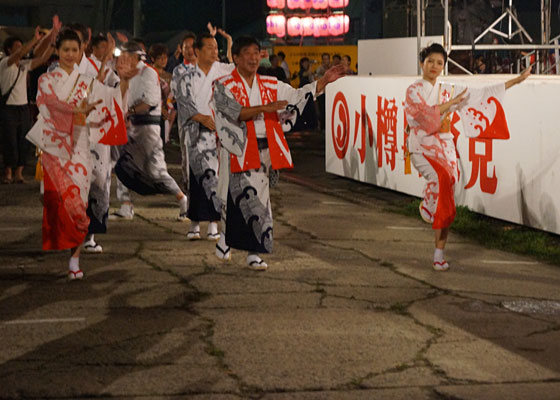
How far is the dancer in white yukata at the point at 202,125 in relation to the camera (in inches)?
384

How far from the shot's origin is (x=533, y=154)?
10086 millimetres

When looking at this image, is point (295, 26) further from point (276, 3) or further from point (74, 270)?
point (74, 270)

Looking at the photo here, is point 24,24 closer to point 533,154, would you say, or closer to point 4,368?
point 533,154

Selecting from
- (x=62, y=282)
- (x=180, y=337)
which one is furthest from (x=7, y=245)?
(x=180, y=337)

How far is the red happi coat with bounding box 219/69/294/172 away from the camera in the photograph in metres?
8.38

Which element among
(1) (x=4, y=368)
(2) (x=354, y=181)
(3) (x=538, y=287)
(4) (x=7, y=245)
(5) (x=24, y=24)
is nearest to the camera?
(1) (x=4, y=368)

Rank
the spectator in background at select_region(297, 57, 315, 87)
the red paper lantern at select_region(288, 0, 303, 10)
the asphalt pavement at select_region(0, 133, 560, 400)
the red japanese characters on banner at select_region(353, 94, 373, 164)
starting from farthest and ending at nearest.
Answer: the red paper lantern at select_region(288, 0, 303, 10), the spectator in background at select_region(297, 57, 315, 87), the red japanese characters on banner at select_region(353, 94, 373, 164), the asphalt pavement at select_region(0, 133, 560, 400)

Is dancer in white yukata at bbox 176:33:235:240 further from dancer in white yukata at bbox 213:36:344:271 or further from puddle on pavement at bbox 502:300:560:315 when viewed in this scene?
puddle on pavement at bbox 502:300:560:315

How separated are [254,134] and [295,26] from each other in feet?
90.0

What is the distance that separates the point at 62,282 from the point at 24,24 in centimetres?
3192

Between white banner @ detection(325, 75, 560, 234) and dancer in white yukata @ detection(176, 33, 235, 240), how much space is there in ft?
8.66

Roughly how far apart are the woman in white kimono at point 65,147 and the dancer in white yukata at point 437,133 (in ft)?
8.22

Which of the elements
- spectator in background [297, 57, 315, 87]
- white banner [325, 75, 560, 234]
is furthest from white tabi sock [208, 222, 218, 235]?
spectator in background [297, 57, 315, 87]

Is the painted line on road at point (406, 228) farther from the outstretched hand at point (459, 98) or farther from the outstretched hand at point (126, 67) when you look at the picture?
the outstretched hand at point (126, 67)
